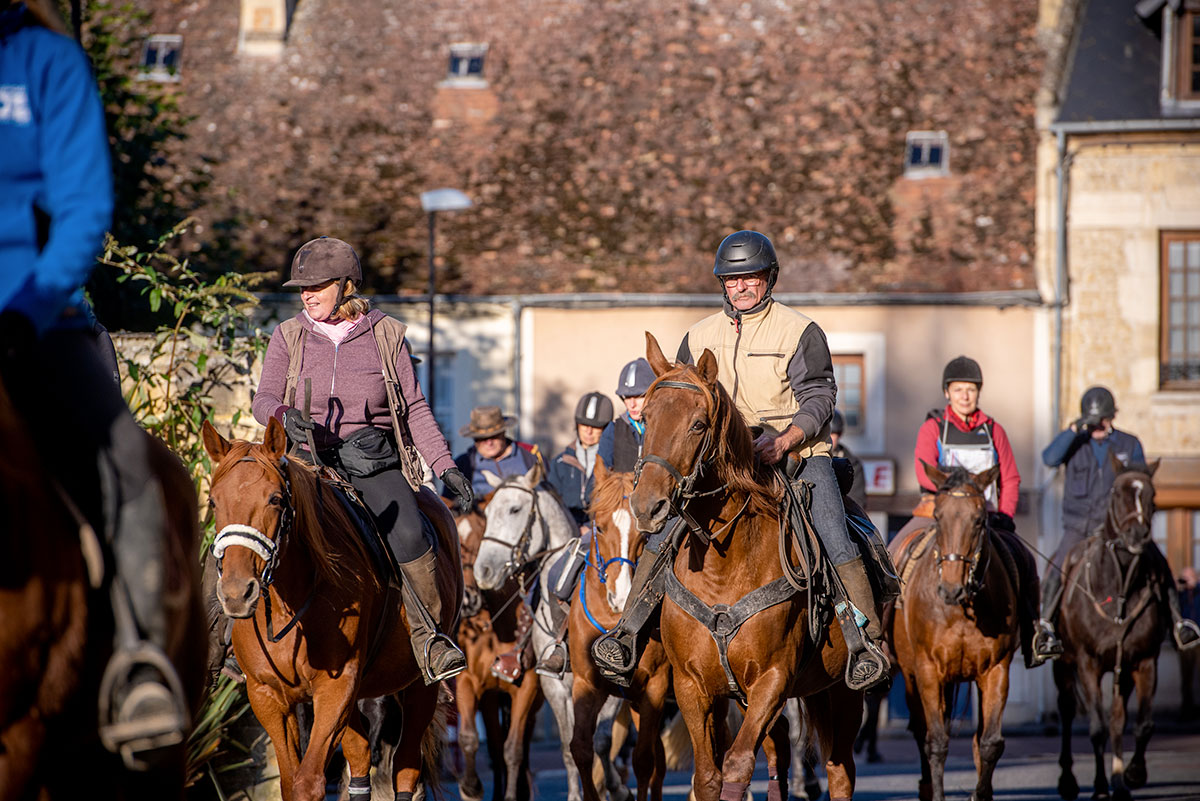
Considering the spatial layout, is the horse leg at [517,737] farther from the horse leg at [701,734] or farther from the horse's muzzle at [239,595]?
the horse's muzzle at [239,595]

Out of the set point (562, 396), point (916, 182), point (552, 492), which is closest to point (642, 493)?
point (552, 492)

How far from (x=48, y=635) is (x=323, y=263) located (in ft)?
13.2

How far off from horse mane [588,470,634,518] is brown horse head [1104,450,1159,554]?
5632 mm

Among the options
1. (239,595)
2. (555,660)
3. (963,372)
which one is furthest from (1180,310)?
(239,595)

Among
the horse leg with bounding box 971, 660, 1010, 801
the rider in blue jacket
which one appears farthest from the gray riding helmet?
the rider in blue jacket

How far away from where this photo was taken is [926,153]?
23.4m

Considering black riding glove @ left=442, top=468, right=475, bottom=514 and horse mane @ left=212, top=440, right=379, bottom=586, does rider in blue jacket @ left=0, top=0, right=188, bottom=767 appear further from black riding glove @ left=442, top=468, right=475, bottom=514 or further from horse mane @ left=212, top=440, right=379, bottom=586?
black riding glove @ left=442, top=468, right=475, bottom=514

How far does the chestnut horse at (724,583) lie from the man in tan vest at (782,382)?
0.21 m

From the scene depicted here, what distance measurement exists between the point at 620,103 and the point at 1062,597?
12.9 m

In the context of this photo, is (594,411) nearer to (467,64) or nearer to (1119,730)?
(1119,730)

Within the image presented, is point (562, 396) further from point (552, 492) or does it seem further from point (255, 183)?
point (552, 492)

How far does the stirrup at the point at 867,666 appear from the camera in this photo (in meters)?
7.50

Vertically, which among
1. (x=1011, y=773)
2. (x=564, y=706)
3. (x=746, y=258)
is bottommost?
(x=1011, y=773)

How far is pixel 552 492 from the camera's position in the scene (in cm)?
1171
